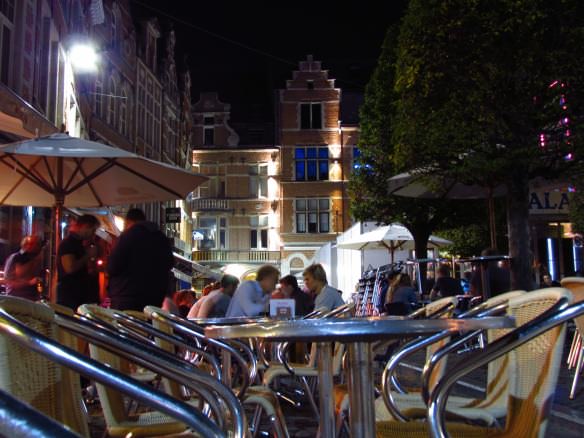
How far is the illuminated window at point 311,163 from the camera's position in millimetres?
35719

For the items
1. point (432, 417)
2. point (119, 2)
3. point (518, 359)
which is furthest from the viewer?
point (119, 2)

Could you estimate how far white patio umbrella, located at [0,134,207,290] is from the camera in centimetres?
555

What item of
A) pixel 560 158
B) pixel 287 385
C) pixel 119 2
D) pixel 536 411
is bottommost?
pixel 287 385

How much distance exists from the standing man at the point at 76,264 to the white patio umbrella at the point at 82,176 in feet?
1.91

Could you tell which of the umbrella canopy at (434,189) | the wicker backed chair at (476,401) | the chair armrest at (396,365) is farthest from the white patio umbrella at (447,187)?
the chair armrest at (396,365)

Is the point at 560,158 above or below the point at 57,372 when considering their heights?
above

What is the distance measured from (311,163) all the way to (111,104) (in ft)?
54.0

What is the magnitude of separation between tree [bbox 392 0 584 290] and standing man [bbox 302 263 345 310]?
276 cm

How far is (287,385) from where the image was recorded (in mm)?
6977

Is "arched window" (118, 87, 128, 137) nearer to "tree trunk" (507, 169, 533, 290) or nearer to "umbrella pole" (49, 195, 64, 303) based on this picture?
"tree trunk" (507, 169, 533, 290)

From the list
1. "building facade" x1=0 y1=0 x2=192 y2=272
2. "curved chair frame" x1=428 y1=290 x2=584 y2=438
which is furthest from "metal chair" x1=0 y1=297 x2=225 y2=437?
"building facade" x1=0 y1=0 x2=192 y2=272

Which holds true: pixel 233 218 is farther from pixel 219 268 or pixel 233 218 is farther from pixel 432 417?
pixel 432 417

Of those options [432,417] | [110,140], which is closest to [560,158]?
[432,417]

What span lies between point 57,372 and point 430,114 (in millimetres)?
8630
